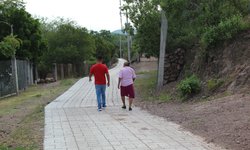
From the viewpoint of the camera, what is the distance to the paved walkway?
8.12 metres

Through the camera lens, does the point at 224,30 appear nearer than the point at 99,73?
No

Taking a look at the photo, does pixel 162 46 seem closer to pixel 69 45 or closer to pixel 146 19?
pixel 146 19

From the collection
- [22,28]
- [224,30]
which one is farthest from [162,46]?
[22,28]

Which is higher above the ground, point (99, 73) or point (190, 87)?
point (99, 73)

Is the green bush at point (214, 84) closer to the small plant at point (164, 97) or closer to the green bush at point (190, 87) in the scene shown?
the green bush at point (190, 87)

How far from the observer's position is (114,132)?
31.4 feet

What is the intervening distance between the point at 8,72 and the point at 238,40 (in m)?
15.9

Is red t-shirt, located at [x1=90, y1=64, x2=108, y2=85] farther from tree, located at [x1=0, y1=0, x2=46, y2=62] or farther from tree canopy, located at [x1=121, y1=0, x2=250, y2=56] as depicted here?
tree, located at [x1=0, y1=0, x2=46, y2=62]

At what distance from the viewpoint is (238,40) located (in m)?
14.9

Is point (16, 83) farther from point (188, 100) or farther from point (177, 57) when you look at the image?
point (188, 100)

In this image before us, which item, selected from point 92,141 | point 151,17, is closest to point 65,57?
point 151,17

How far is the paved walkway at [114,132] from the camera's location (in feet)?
26.6

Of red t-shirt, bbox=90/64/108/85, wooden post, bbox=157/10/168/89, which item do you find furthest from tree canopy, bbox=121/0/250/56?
red t-shirt, bbox=90/64/108/85

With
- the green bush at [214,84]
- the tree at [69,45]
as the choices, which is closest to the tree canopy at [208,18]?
the green bush at [214,84]
